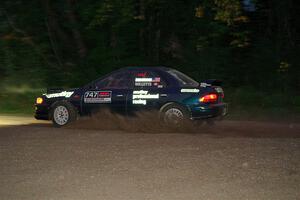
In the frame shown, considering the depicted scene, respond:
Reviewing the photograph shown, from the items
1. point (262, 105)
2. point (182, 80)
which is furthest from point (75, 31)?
point (182, 80)

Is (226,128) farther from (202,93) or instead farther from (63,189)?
(63,189)

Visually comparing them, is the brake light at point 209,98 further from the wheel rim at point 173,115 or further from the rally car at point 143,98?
the wheel rim at point 173,115

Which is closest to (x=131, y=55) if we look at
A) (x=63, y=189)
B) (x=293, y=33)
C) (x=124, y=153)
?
(x=293, y=33)

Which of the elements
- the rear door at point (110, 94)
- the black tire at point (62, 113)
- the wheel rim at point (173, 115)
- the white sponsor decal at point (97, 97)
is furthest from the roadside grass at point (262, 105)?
the black tire at point (62, 113)

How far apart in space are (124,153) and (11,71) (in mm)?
14166

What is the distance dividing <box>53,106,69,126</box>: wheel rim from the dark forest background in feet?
25.0

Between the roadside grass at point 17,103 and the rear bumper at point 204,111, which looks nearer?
the rear bumper at point 204,111

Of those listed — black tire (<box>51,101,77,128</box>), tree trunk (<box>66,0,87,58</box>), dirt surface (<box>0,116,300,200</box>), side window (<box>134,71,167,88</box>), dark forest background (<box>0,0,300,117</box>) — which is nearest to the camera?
dirt surface (<box>0,116,300,200</box>)

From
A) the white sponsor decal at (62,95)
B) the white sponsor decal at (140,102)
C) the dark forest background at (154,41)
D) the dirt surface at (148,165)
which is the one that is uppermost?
the dark forest background at (154,41)

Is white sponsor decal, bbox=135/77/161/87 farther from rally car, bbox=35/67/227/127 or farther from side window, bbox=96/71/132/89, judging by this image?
side window, bbox=96/71/132/89

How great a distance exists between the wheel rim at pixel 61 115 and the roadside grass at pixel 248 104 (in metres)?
4.87

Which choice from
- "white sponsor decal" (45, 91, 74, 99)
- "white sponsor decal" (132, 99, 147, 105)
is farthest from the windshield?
"white sponsor decal" (45, 91, 74, 99)

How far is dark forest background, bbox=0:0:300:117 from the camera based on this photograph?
74.9 feet

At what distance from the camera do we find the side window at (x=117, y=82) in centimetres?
1439
